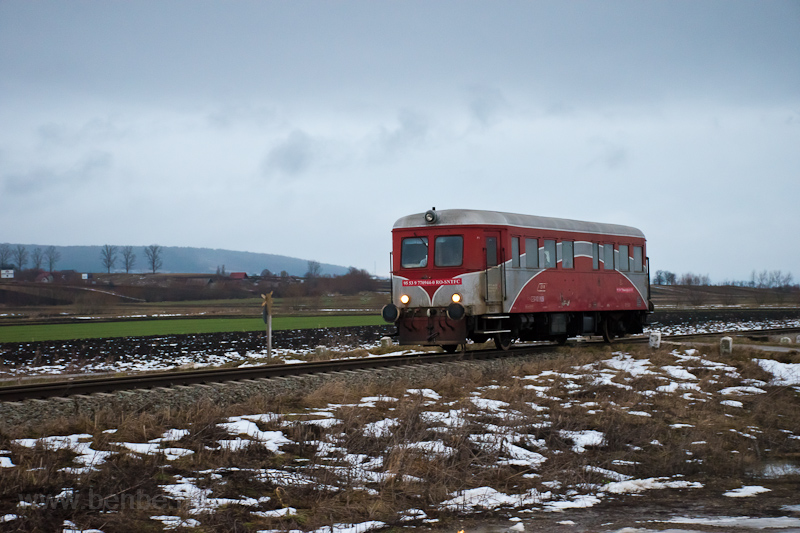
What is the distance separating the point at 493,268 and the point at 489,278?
26 cm

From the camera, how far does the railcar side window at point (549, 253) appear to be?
19.7 m

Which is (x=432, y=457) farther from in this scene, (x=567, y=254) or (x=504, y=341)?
(x=567, y=254)

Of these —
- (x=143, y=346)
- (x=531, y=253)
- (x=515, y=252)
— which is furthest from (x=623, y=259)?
(x=143, y=346)

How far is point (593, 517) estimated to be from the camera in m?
6.98

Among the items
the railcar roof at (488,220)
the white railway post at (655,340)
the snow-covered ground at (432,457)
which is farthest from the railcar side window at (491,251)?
the white railway post at (655,340)

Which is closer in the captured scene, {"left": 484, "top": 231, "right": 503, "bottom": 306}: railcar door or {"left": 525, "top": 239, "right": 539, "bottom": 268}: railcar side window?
{"left": 484, "top": 231, "right": 503, "bottom": 306}: railcar door

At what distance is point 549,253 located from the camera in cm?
1983

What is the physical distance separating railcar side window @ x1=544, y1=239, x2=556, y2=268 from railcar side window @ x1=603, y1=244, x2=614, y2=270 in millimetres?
2805

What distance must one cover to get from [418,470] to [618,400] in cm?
615

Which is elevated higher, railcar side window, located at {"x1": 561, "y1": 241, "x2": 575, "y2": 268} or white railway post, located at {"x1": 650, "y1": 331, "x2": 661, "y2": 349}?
railcar side window, located at {"x1": 561, "y1": 241, "x2": 575, "y2": 268}

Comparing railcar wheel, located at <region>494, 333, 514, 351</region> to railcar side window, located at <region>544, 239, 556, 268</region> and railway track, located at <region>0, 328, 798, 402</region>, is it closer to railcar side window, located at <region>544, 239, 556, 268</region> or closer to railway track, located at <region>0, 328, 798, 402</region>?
railway track, located at <region>0, 328, 798, 402</region>

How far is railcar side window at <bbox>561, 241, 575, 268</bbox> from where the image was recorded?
20.3 meters

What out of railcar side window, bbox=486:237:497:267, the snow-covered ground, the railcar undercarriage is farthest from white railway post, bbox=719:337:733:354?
railcar side window, bbox=486:237:497:267

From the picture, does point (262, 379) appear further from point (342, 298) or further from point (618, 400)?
point (342, 298)
